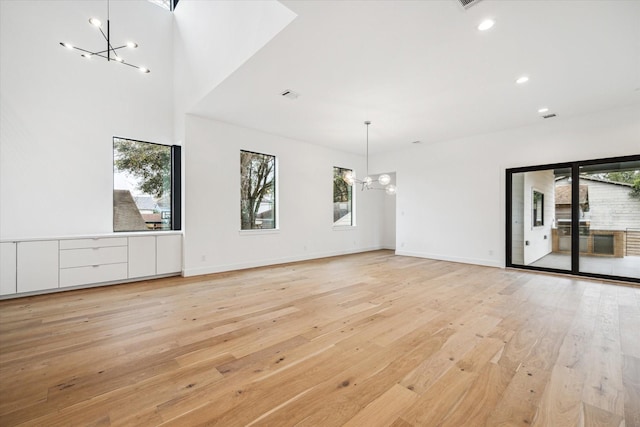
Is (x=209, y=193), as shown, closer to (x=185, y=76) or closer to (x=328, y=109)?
(x=185, y=76)

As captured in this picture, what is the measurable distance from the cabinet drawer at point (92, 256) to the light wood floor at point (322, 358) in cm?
47

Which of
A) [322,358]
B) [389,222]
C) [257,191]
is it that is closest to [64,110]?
[257,191]

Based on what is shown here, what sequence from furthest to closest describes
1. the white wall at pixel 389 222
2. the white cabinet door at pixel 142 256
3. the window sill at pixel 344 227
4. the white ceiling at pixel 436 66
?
1. the white wall at pixel 389 222
2. the window sill at pixel 344 227
3. the white cabinet door at pixel 142 256
4. the white ceiling at pixel 436 66

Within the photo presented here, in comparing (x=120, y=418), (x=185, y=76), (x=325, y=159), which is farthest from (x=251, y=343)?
(x=325, y=159)

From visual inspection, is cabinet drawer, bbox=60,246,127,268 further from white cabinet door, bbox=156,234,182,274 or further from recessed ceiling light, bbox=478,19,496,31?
recessed ceiling light, bbox=478,19,496,31

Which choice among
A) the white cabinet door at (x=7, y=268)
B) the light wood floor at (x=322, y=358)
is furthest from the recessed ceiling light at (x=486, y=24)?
the white cabinet door at (x=7, y=268)

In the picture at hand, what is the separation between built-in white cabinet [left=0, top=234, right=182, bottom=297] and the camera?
3719 mm

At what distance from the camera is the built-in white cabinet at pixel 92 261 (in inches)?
160

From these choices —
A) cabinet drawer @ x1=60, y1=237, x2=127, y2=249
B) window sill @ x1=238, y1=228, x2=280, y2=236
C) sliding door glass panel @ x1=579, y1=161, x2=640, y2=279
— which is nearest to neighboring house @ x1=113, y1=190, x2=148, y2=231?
cabinet drawer @ x1=60, y1=237, x2=127, y2=249

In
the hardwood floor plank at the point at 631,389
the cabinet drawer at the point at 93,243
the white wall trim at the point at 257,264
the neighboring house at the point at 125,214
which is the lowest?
the hardwood floor plank at the point at 631,389

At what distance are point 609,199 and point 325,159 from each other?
5.93m

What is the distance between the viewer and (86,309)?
3.31 meters

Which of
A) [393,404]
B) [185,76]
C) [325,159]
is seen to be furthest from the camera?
[325,159]

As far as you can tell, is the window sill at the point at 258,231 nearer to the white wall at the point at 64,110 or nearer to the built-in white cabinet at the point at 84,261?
the built-in white cabinet at the point at 84,261
